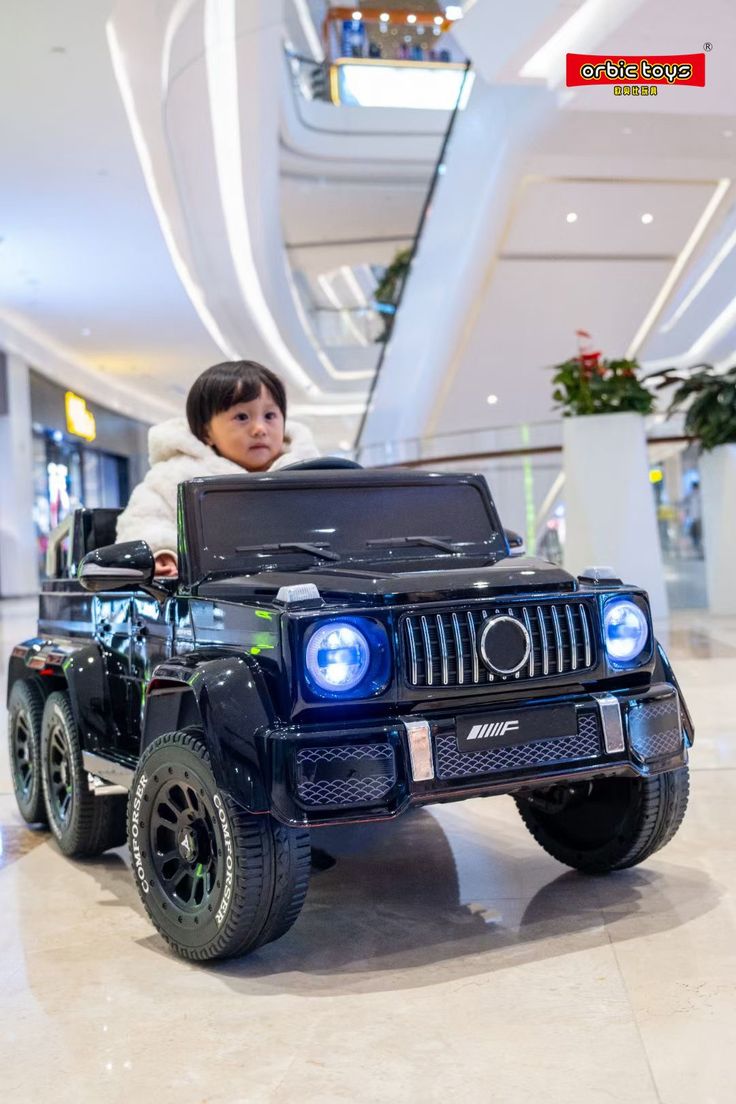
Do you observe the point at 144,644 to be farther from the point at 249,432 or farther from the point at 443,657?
the point at 443,657

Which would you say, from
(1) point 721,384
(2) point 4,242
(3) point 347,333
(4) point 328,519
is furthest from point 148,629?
(3) point 347,333

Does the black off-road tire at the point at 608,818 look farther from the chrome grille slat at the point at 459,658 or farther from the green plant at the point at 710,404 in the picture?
the green plant at the point at 710,404

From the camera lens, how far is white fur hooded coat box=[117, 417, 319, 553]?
13.1ft

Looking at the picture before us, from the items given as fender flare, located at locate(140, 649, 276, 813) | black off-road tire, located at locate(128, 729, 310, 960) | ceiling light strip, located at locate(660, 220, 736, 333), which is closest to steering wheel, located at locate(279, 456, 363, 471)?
fender flare, located at locate(140, 649, 276, 813)

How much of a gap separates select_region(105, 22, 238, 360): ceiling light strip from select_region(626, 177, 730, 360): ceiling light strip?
632 centimetres

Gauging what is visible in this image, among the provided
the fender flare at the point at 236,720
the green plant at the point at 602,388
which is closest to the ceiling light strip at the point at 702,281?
the green plant at the point at 602,388

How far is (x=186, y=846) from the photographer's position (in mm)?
3039

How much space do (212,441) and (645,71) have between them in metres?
3.52

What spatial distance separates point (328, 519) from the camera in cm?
372

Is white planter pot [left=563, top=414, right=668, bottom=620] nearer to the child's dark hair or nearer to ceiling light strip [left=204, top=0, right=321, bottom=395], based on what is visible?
ceiling light strip [left=204, top=0, right=321, bottom=395]

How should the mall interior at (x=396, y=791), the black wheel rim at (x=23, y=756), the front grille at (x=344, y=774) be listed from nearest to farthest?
1. the mall interior at (x=396, y=791)
2. the front grille at (x=344, y=774)
3. the black wheel rim at (x=23, y=756)

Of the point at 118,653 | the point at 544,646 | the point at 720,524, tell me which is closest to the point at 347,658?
the point at 544,646

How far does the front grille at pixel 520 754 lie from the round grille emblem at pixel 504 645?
0.64 feet

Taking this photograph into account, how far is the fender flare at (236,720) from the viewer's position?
2.75m
